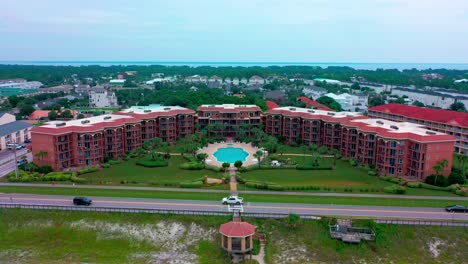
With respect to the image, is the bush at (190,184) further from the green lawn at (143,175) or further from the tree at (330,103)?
the tree at (330,103)

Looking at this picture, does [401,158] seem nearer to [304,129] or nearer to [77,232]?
[304,129]

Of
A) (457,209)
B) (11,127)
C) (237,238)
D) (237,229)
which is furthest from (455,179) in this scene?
(11,127)

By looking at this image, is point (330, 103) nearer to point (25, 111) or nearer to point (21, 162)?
point (21, 162)

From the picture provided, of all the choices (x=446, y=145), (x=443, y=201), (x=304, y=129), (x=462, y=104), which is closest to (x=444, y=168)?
(x=446, y=145)

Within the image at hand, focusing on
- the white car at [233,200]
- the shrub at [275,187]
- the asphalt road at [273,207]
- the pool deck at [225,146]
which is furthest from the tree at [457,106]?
the white car at [233,200]

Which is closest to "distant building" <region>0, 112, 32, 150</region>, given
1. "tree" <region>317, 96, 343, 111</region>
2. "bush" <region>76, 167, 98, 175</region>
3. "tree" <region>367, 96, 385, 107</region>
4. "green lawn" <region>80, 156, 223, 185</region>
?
"bush" <region>76, 167, 98, 175</region>
